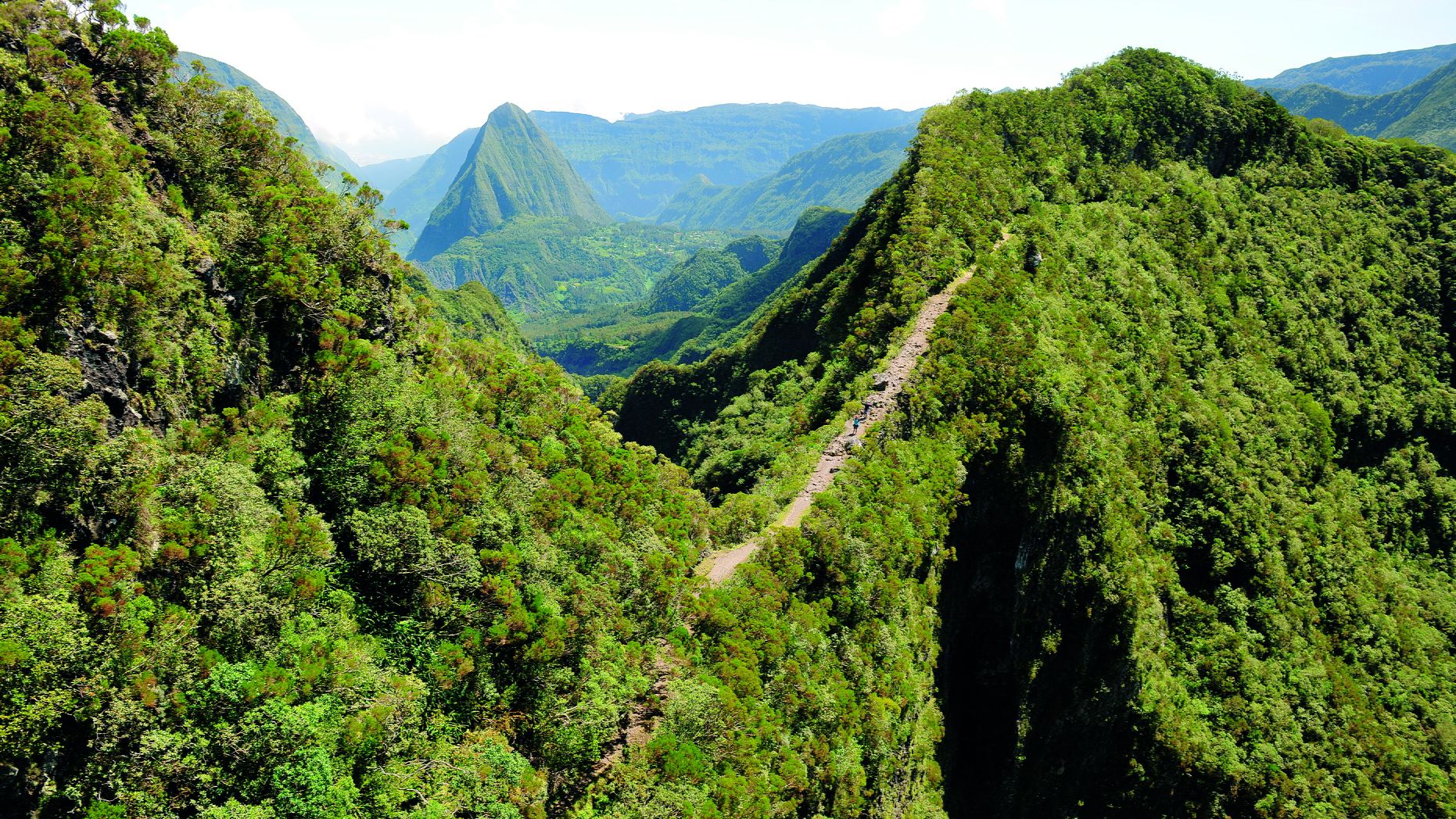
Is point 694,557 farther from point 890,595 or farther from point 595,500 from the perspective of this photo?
point 890,595

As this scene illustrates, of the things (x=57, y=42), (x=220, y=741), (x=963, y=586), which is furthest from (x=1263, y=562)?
(x=57, y=42)

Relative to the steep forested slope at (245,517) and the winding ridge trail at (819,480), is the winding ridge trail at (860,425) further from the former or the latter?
the steep forested slope at (245,517)

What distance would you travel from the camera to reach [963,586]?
56.6 m

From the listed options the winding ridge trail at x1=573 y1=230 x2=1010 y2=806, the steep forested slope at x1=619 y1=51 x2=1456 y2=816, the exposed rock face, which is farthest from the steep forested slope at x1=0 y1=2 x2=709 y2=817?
the steep forested slope at x1=619 y1=51 x2=1456 y2=816

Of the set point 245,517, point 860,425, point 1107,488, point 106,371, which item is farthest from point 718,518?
point 1107,488

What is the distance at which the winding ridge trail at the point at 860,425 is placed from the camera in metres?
41.6

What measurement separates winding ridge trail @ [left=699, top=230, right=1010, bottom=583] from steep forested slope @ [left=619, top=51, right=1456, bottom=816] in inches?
66.2

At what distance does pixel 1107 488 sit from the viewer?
57469 mm

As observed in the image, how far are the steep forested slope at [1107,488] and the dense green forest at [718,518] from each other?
42 cm

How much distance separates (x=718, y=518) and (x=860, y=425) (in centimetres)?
1358

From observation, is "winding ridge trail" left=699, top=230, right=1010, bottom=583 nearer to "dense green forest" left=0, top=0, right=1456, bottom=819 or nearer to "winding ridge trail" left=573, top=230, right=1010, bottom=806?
"winding ridge trail" left=573, top=230, right=1010, bottom=806

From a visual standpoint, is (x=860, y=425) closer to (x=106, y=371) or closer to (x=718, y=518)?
(x=718, y=518)

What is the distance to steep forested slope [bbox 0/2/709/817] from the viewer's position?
1731 centimetres

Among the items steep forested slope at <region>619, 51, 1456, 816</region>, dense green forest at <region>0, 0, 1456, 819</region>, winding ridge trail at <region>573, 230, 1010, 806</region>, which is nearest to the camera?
dense green forest at <region>0, 0, 1456, 819</region>
